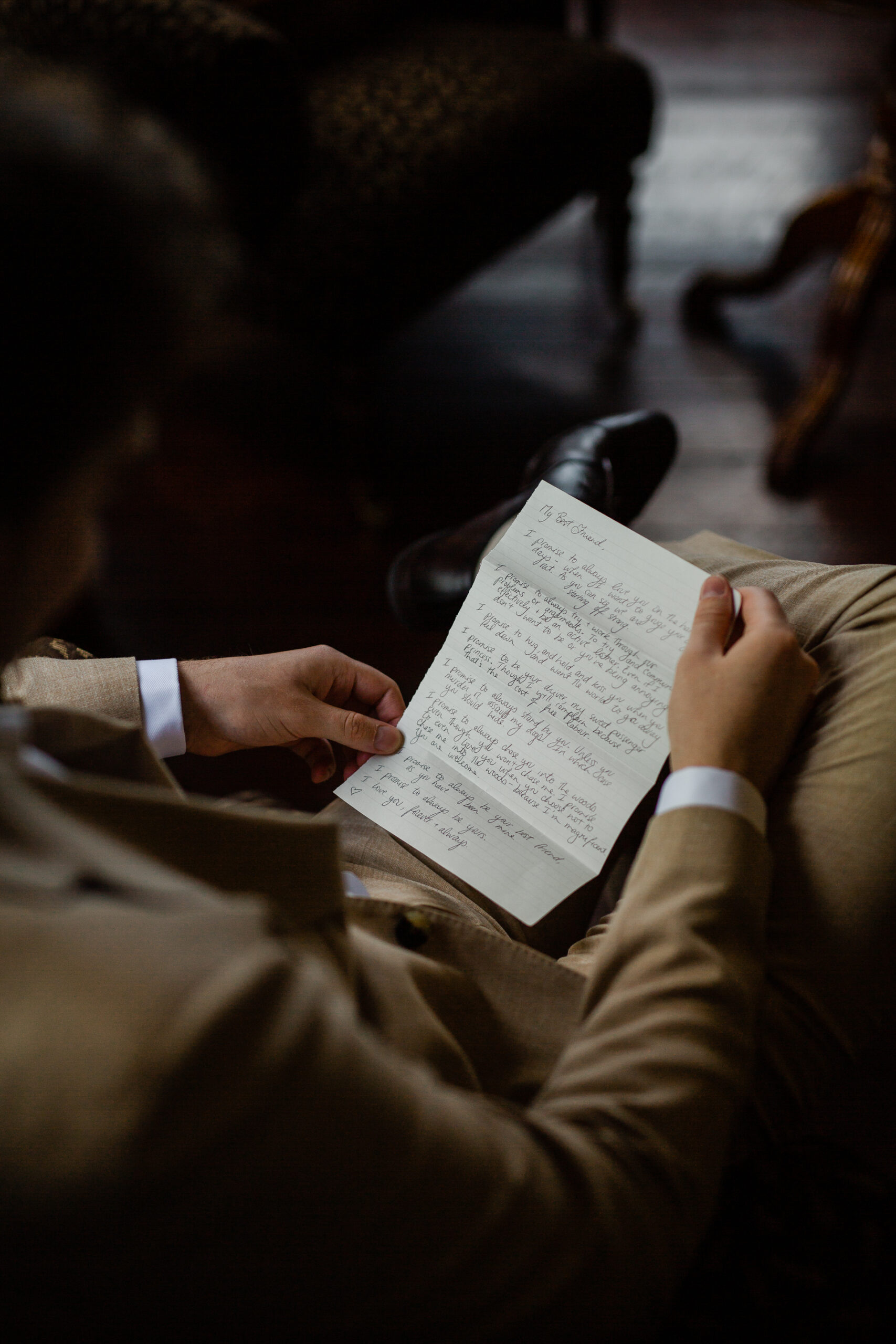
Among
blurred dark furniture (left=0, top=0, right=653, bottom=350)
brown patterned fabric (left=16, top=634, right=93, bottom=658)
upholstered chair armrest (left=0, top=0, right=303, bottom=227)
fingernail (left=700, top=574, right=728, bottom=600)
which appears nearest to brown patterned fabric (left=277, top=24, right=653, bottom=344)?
blurred dark furniture (left=0, top=0, right=653, bottom=350)

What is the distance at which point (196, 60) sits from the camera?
1057 mm

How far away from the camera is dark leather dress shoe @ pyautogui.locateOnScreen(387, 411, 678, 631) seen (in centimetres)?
94

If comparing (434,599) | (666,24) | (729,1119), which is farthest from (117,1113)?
(666,24)

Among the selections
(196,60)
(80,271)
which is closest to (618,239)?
(196,60)

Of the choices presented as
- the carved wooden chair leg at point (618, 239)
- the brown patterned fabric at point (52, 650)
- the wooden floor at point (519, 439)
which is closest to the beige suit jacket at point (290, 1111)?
the brown patterned fabric at point (52, 650)

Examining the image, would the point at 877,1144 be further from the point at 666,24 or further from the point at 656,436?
the point at 666,24

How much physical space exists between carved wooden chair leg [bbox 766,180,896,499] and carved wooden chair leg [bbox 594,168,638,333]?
386 mm

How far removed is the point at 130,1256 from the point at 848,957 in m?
0.38

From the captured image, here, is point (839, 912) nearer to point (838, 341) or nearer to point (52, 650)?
point (52, 650)

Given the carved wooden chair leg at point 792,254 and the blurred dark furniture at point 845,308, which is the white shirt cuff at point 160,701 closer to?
the blurred dark furniture at point 845,308

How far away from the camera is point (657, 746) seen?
621 millimetres

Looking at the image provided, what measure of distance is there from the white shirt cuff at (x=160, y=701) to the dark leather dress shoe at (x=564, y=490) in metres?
0.31

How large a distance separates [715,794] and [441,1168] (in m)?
0.25

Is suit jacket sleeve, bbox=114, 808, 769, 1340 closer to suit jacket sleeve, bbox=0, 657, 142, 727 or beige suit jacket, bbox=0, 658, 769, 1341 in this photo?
beige suit jacket, bbox=0, 658, 769, 1341
